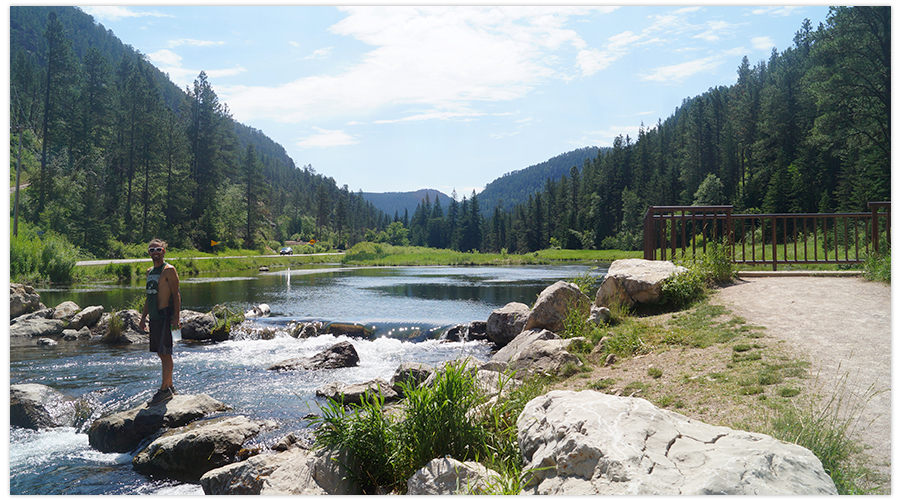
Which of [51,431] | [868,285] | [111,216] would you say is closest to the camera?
[51,431]

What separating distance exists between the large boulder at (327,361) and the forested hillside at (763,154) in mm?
28253

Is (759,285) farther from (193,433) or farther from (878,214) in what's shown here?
(193,433)

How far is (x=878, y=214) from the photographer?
11.0 m

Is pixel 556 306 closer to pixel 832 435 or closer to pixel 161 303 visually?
pixel 832 435

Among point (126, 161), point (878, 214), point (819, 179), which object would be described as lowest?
point (878, 214)

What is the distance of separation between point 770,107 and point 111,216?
229ft

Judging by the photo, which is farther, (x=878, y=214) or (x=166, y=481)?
(x=878, y=214)

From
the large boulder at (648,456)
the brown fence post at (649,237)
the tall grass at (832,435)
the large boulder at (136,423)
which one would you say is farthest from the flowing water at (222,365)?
the brown fence post at (649,237)

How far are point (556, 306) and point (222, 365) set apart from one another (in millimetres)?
7705

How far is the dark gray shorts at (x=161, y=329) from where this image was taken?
7.23 m

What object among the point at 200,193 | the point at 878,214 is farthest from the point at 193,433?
the point at 200,193

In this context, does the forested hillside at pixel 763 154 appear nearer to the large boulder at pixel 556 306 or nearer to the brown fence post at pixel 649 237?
the brown fence post at pixel 649 237

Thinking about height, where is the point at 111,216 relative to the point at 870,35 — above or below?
below

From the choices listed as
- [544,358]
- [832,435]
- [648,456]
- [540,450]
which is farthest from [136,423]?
[832,435]
